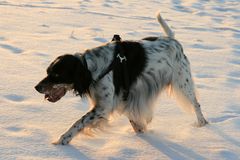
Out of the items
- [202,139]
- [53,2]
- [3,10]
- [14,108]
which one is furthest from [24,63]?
[53,2]

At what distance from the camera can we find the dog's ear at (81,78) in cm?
339

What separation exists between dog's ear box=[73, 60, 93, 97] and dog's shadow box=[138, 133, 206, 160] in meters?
0.68

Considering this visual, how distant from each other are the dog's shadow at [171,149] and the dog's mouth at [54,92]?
0.77 metres

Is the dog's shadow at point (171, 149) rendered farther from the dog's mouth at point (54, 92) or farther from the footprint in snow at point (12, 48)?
the footprint in snow at point (12, 48)

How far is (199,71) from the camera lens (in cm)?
590

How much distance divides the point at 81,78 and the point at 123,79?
41cm

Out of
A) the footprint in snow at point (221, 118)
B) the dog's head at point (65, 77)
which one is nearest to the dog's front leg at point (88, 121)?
the dog's head at point (65, 77)

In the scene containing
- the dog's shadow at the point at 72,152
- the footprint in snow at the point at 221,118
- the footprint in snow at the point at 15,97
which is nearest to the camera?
the dog's shadow at the point at 72,152

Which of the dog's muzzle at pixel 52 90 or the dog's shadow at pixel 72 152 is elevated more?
the dog's muzzle at pixel 52 90

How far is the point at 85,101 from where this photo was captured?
172 inches

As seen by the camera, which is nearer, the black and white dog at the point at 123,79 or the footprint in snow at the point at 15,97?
the black and white dog at the point at 123,79

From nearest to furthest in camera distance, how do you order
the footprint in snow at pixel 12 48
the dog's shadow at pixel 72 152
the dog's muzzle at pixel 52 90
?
the dog's shadow at pixel 72 152 → the dog's muzzle at pixel 52 90 → the footprint in snow at pixel 12 48

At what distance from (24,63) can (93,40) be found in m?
1.79

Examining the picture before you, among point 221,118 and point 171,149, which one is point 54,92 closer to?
point 171,149
